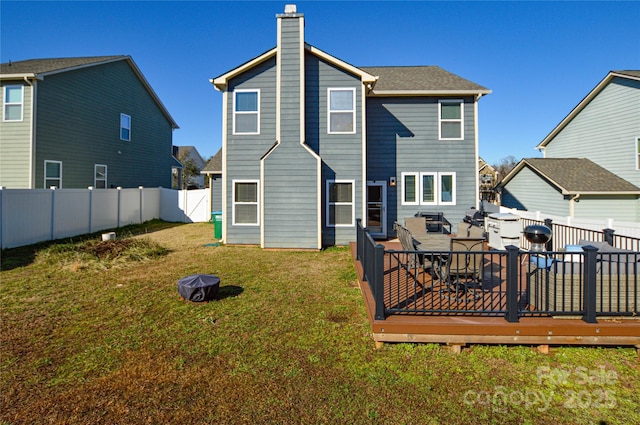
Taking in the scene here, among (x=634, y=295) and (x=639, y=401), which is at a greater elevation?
(x=634, y=295)

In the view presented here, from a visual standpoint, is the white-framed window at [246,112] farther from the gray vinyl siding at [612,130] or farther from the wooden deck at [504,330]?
the gray vinyl siding at [612,130]

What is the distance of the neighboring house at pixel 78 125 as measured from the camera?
12.5 meters

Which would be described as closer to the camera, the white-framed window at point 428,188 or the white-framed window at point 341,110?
the white-framed window at point 341,110

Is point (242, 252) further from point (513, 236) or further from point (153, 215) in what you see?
point (153, 215)

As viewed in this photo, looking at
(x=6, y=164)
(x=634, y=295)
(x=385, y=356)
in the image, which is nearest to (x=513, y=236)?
(x=634, y=295)

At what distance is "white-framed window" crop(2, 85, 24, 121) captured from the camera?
12547 mm

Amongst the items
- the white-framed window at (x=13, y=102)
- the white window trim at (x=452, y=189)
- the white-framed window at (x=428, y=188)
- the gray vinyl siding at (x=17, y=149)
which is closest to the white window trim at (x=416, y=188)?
the white-framed window at (x=428, y=188)

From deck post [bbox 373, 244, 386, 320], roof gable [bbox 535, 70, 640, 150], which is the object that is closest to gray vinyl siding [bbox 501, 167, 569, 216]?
roof gable [bbox 535, 70, 640, 150]

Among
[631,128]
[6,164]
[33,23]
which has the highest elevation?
[33,23]

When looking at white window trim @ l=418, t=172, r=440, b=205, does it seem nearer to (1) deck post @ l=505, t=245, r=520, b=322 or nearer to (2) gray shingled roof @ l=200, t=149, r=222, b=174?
(1) deck post @ l=505, t=245, r=520, b=322

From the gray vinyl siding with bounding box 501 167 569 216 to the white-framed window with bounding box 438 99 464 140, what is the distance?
6.23 metres

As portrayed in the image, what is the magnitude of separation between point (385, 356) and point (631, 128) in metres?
17.8

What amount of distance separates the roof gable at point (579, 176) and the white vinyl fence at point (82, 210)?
17242 mm

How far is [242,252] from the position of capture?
970 centimetres
